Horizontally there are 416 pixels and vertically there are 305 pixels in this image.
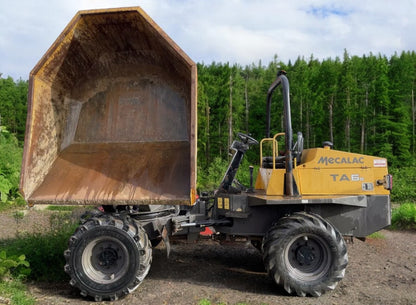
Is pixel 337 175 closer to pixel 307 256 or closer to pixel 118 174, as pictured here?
pixel 307 256

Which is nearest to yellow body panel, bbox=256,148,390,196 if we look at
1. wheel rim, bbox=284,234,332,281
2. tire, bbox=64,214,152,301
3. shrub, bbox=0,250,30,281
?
wheel rim, bbox=284,234,332,281

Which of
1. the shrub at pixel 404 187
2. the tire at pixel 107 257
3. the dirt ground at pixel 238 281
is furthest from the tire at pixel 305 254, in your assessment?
the shrub at pixel 404 187

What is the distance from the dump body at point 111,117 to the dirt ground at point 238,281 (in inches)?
51.1

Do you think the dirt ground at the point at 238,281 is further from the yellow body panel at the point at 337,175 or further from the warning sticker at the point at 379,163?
the warning sticker at the point at 379,163

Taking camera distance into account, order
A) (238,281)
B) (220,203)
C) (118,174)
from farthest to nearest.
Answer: (220,203), (238,281), (118,174)

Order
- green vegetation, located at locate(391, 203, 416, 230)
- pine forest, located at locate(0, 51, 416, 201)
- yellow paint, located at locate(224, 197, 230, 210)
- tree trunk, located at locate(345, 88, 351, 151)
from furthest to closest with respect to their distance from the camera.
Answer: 1. tree trunk, located at locate(345, 88, 351, 151)
2. pine forest, located at locate(0, 51, 416, 201)
3. green vegetation, located at locate(391, 203, 416, 230)
4. yellow paint, located at locate(224, 197, 230, 210)

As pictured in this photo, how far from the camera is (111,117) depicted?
19.9 feet

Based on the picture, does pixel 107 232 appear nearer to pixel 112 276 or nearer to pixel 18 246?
pixel 112 276

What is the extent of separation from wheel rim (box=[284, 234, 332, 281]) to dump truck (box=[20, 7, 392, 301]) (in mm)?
16

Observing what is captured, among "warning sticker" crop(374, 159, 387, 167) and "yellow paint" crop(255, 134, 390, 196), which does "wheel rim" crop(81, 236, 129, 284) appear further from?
"warning sticker" crop(374, 159, 387, 167)

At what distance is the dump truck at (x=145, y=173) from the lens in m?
5.19

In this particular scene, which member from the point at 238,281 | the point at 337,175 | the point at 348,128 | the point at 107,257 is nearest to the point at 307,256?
the point at 238,281

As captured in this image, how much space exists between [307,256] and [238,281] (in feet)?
3.89

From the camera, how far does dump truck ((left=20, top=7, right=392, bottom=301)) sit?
5191mm
